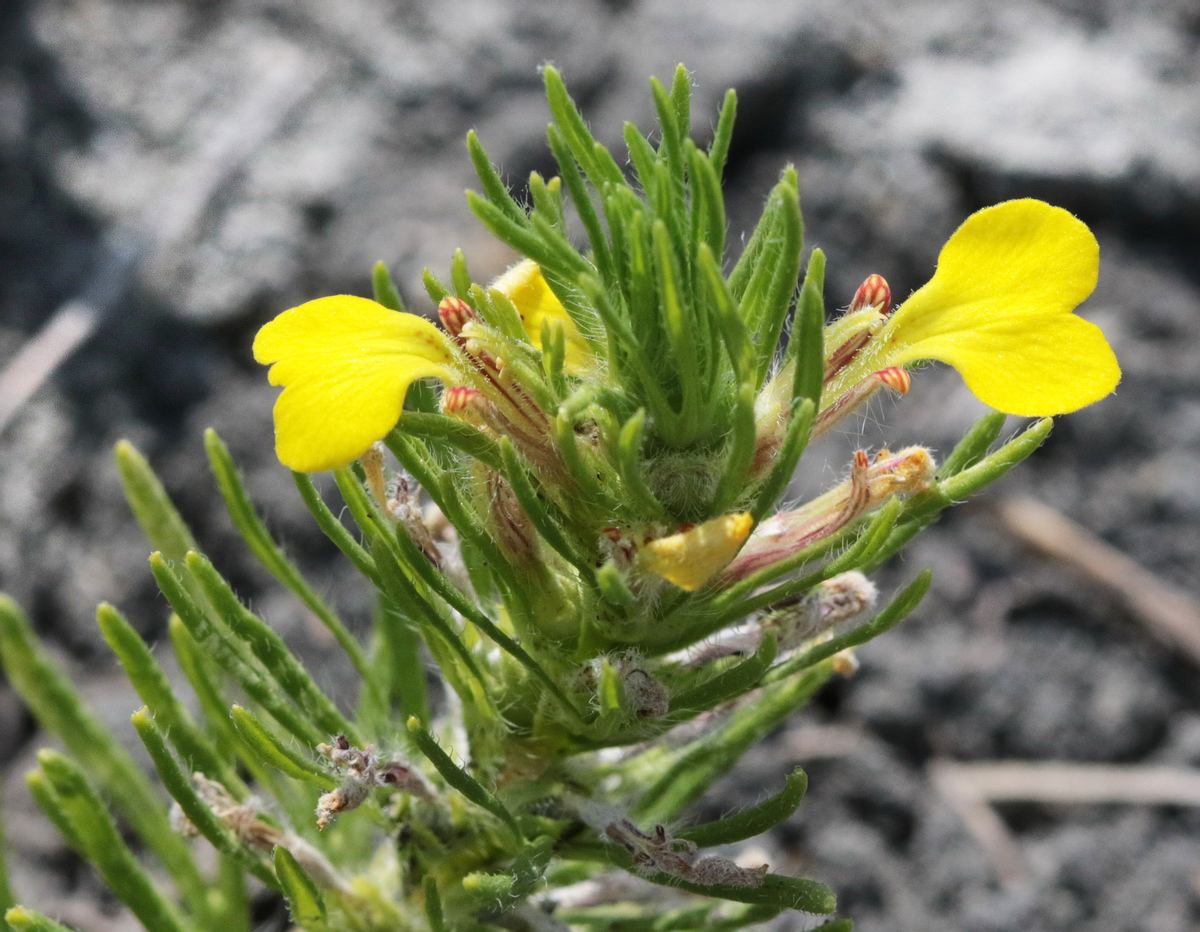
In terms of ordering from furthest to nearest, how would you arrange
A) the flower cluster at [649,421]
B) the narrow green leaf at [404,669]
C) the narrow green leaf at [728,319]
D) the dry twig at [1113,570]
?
1. the dry twig at [1113,570]
2. the narrow green leaf at [404,669]
3. the flower cluster at [649,421]
4. the narrow green leaf at [728,319]

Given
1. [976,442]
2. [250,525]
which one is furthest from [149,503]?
[976,442]

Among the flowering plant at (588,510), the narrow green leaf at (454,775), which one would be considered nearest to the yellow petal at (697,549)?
the flowering plant at (588,510)

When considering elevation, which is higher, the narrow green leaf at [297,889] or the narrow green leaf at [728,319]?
the narrow green leaf at [728,319]

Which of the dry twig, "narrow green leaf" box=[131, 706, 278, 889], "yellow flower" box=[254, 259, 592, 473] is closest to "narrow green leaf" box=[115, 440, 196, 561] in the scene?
"narrow green leaf" box=[131, 706, 278, 889]

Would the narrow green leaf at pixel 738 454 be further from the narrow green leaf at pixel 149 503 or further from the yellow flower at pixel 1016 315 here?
the narrow green leaf at pixel 149 503

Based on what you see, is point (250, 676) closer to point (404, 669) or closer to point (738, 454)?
point (404, 669)

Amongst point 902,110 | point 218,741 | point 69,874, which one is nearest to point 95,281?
point 69,874
